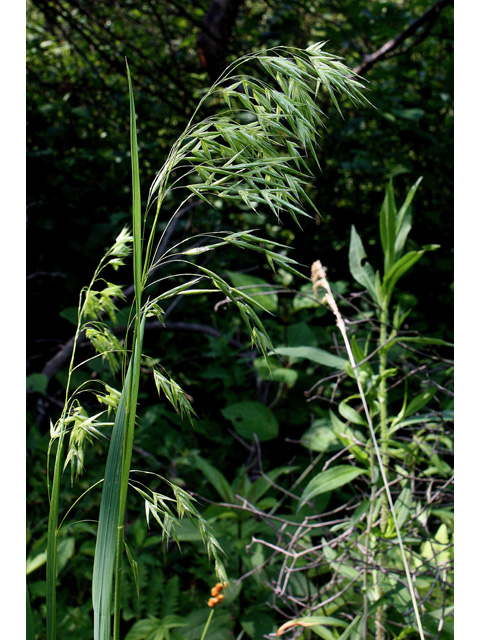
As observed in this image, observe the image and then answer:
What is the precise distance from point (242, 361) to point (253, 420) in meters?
0.33

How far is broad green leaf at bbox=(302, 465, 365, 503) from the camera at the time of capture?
1.09m

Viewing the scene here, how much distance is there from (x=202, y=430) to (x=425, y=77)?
2.34 meters

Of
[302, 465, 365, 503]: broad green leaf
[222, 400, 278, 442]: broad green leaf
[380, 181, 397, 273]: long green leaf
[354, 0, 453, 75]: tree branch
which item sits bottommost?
[222, 400, 278, 442]: broad green leaf

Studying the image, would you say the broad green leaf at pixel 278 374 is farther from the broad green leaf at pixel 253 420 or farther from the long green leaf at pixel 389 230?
the long green leaf at pixel 389 230

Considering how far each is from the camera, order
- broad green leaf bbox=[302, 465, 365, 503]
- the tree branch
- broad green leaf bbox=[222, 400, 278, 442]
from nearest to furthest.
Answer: broad green leaf bbox=[302, 465, 365, 503] → broad green leaf bbox=[222, 400, 278, 442] → the tree branch

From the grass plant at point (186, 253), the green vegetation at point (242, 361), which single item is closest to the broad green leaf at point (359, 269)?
the green vegetation at point (242, 361)

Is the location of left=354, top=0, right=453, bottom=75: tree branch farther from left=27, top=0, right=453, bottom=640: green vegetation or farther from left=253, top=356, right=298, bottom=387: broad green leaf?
left=253, top=356, right=298, bottom=387: broad green leaf

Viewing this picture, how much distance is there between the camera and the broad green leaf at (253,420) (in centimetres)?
161

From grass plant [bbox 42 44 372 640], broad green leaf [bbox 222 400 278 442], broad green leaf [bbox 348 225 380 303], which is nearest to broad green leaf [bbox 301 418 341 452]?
→ broad green leaf [bbox 222 400 278 442]

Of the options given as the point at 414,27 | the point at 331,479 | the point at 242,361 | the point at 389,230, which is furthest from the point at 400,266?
the point at 414,27

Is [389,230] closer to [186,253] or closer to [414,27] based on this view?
[186,253]

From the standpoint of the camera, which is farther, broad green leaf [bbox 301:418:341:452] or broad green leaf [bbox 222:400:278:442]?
broad green leaf [bbox 222:400:278:442]

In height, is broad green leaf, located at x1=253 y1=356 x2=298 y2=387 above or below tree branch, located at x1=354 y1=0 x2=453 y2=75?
below

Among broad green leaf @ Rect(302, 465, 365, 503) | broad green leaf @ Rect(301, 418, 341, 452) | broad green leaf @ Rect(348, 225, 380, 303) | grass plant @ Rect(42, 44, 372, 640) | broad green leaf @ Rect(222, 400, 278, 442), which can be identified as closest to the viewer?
grass plant @ Rect(42, 44, 372, 640)
